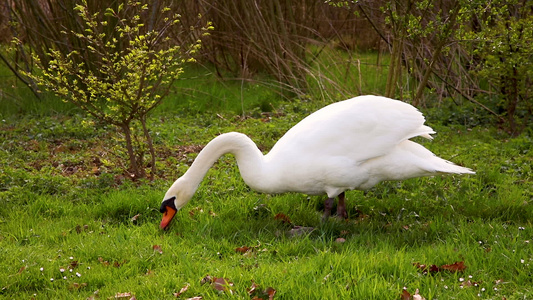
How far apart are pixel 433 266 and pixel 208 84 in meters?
8.10

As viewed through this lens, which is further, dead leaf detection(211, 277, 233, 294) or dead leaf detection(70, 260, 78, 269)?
dead leaf detection(70, 260, 78, 269)

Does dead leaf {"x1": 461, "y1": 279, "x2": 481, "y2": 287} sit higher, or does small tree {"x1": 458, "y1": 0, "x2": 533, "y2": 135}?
small tree {"x1": 458, "y1": 0, "x2": 533, "y2": 135}

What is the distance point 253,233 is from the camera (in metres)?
5.43

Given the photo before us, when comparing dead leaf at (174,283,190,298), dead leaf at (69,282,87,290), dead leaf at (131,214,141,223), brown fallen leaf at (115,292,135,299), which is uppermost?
dead leaf at (174,283,190,298)

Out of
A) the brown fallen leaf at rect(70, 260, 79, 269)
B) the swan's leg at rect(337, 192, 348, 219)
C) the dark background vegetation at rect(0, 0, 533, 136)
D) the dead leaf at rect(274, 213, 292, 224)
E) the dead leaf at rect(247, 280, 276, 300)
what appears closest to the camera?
the dead leaf at rect(247, 280, 276, 300)

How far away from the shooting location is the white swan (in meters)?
5.35

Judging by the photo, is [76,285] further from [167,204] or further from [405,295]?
[405,295]

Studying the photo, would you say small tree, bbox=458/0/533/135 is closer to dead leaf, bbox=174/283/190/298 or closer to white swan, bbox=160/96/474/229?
white swan, bbox=160/96/474/229

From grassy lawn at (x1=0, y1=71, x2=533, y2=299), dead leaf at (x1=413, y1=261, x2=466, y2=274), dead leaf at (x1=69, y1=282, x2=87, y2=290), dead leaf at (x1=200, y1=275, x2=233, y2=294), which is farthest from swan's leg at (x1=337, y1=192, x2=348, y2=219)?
dead leaf at (x1=69, y1=282, x2=87, y2=290)

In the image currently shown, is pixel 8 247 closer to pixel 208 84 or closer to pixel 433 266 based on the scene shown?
pixel 433 266

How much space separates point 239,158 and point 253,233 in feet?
2.24

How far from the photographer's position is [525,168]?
6766 mm

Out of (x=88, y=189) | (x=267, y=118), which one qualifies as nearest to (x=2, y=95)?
(x=267, y=118)

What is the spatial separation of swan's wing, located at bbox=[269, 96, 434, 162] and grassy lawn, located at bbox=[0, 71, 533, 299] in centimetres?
65
